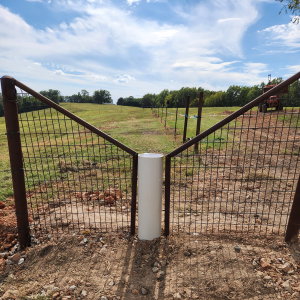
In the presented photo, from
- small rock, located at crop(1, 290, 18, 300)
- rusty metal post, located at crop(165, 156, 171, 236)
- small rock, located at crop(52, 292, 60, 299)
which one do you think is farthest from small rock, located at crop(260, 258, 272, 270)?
small rock, located at crop(1, 290, 18, 300)

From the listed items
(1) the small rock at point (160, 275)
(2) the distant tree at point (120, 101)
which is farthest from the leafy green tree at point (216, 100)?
(1) the small rock at point (160, 275)

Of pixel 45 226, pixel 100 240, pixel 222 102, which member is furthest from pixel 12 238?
pixel 222 102

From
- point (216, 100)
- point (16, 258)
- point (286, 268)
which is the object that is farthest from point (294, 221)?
point (216, 100)

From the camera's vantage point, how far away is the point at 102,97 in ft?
348

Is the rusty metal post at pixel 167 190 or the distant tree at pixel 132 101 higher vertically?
the rusty metal post at pixel 167 190

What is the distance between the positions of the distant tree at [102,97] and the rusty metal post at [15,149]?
105686 mm

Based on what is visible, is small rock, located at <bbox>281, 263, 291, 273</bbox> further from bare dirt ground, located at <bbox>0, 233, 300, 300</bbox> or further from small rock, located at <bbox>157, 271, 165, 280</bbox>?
small rock, located at <bbox>157, 271, 165, 280</bbox>

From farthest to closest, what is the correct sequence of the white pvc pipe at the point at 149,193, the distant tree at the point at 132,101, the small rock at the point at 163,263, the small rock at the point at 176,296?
1. the distant tree at the point at 132,101
2. the white pvc pipe at the point at 149,193
3. the small rock at the point at 163,263
4. the small rock at the point at 176,296

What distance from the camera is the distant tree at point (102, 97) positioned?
344 ft

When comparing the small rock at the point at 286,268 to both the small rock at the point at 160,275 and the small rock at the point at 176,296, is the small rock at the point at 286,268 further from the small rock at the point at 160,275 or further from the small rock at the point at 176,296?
the small rock at the point at 160,275

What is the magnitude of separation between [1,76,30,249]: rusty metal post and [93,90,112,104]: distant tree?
4161 inches

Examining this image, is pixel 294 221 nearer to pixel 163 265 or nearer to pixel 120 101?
pixel 163 265

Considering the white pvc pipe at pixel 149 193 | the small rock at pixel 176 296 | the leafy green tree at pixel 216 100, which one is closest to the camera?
the small rock at pixel 176 296

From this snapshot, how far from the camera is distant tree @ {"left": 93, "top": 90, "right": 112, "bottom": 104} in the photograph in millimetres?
104750
